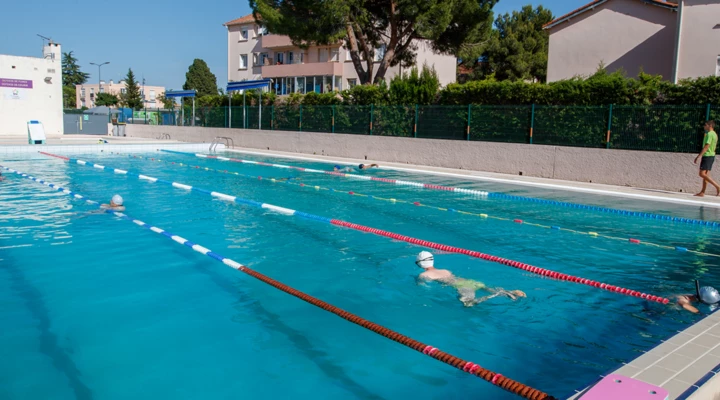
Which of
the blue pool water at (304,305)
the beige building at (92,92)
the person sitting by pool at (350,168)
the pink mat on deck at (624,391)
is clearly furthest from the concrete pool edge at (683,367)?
the beige building at (92,92)

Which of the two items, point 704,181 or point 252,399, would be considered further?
point 704,181

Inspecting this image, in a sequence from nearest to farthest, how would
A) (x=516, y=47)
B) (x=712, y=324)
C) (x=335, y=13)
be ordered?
(x=712, y=324) < (x=335, y=13) < (x=516, y=47)

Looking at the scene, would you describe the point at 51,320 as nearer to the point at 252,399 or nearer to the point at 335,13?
the point at 252,399

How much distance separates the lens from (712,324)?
14.2 feet

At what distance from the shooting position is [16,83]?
→ 35812mm

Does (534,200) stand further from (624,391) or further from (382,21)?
(382,21)

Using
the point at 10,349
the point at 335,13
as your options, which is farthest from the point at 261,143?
the point at 10,349

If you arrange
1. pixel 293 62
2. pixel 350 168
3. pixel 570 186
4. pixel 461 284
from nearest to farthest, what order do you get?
pixel 461 284, pixel 570 186, pixel 350 168, pixel 293 62

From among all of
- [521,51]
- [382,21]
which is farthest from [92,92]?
[382,21]

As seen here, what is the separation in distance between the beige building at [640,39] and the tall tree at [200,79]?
7098cm

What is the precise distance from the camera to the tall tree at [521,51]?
129 feet

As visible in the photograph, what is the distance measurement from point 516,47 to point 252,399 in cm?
3962

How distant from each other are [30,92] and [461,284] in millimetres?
38760

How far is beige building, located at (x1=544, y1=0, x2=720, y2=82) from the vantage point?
19859mm
